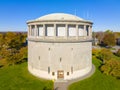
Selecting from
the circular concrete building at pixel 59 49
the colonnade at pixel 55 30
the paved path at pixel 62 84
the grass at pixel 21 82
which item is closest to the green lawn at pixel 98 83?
the paved path at pixel 62 84

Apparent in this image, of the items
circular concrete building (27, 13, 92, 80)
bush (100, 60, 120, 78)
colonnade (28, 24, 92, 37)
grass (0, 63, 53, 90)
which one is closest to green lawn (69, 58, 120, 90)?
bush (100, 60, 120, 78)

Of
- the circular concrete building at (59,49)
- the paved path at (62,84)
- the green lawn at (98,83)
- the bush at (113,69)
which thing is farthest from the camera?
the bush at (113,69)

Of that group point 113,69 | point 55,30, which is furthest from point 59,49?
point 113,69

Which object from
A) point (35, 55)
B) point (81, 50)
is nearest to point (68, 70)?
point (81, 50)

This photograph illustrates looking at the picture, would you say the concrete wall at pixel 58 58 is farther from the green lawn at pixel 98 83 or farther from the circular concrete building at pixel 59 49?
the green lawn at pixel 98 83

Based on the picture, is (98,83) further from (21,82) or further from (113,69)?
(21,82)

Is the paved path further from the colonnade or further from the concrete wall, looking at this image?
the colonnade
